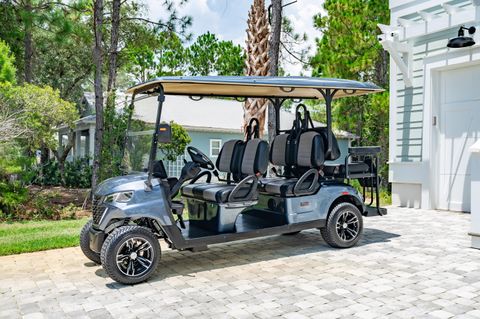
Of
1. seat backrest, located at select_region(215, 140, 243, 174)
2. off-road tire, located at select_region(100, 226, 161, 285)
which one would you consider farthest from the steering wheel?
off-road tire, located at select_region(100, 226, 161, 285)

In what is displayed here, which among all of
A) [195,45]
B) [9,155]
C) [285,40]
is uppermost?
[195,45]

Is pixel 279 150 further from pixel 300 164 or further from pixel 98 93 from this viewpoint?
pixel 98 93

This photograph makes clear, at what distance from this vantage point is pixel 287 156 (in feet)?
20.2

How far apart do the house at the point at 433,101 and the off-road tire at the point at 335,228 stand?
Answer: 3425 millimetres

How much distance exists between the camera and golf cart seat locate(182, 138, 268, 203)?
5129mm

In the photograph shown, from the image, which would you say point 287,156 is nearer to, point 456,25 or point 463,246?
point 463,246

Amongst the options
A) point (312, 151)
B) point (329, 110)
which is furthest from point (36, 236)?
point (329, 110)

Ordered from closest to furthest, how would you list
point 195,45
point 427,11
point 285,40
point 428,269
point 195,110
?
point 428,269 < point 427,11 < point 285,40 < point 195,110 < point 195,45

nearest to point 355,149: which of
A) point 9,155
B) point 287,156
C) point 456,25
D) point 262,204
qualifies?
point 287,156

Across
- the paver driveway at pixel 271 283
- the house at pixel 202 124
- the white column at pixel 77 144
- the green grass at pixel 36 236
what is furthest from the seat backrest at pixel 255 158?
the white column at pixel 77 144

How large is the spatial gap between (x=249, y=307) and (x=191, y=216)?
2.04 meters

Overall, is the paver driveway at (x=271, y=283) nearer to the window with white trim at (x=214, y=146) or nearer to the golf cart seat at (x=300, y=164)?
the golf cart seat at (x=300, y=164)

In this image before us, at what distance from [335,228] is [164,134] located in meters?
2.47

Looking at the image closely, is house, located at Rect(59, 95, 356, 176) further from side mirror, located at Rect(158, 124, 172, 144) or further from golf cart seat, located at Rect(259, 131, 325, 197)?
side mirror, located at Rect(158, 124, 172, 144)
